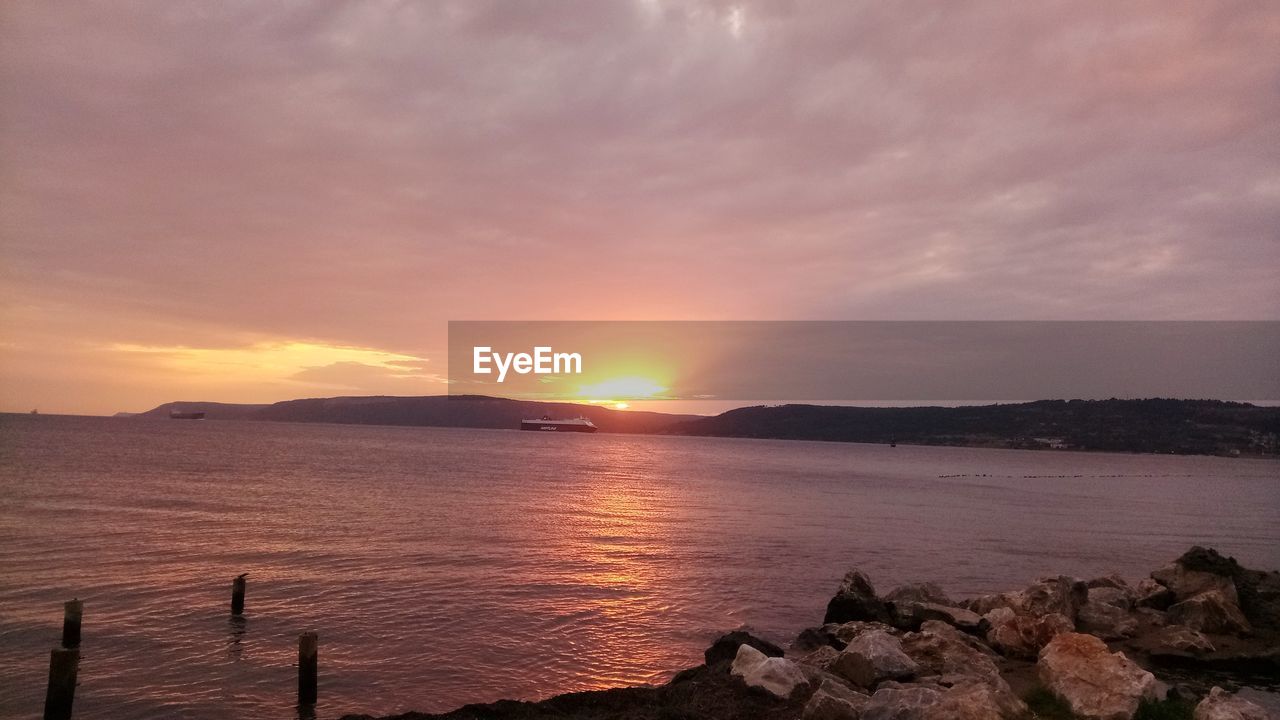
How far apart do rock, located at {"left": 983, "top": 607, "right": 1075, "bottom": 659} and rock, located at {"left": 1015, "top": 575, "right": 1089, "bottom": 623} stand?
2.60ft

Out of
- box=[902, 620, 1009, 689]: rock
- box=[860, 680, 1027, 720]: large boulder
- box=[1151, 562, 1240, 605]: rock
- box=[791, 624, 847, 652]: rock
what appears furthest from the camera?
box=[1151, 562, 1240, 605]: rock

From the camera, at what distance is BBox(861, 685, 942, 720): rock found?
10945 mm

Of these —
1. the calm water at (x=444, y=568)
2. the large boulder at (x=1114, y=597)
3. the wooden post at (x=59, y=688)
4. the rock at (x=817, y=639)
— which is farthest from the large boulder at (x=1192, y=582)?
the wooden post at (x=59, y=688)

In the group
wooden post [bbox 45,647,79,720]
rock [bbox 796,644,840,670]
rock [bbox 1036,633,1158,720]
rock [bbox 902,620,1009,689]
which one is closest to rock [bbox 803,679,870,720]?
rock [bbox 902,620,1009,689]

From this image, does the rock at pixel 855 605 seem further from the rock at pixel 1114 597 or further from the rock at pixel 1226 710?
the rock at pixel 1226 710

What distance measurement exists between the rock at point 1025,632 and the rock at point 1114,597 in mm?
3757

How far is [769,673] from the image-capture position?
530 inches

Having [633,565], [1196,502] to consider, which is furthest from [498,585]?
[1196,502]

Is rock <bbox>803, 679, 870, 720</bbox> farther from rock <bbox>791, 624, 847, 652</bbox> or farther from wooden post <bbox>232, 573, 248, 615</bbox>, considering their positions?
wooden post <bbox>232, 573, 248, 615</bbox>

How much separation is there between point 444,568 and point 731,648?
44.3 feet

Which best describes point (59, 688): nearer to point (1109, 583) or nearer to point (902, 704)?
point (902, 704)

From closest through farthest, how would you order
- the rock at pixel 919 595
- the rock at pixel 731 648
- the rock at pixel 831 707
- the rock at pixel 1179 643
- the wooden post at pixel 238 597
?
the rock at pixel 831 707 < the rock at pixel 731 648 < the rock at pixel 1179 643 < the wooden post at pixel 238 597 < the rock at pixel 919 595

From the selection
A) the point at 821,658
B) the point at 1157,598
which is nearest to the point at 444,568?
the point at 821,658

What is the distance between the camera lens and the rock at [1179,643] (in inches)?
656
